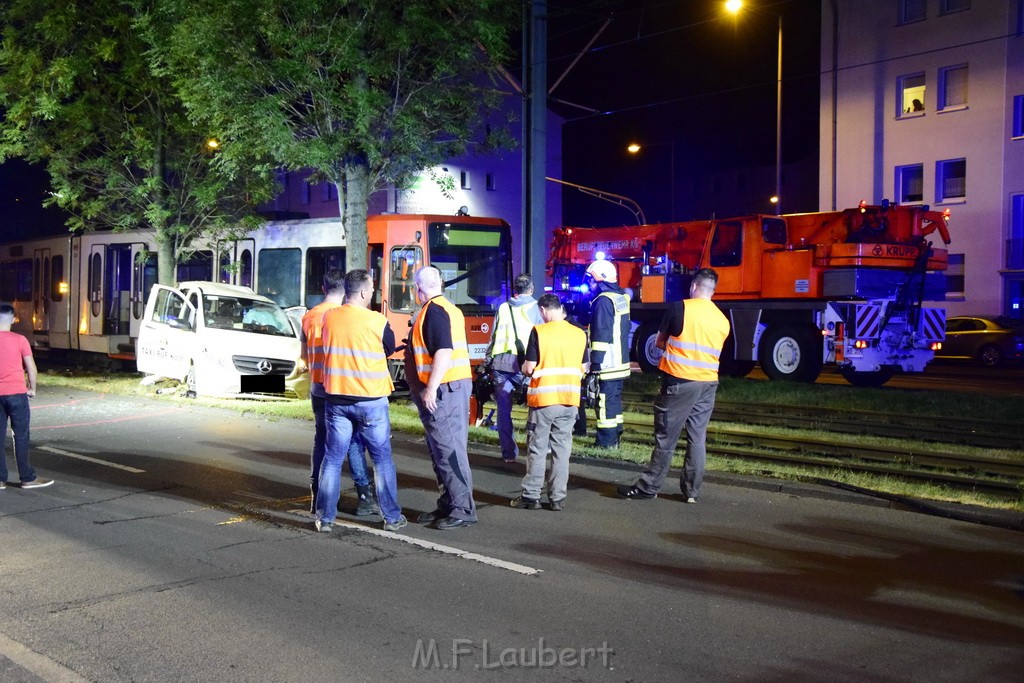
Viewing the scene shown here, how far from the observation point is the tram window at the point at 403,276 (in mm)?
15969

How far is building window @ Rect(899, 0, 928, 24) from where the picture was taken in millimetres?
34281

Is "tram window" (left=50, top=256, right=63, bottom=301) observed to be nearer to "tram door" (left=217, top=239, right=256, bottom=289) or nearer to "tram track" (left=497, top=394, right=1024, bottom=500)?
"tram door" (left=217, top=239, right=256, bottom=289)

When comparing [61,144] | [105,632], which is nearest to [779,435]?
[105,632]

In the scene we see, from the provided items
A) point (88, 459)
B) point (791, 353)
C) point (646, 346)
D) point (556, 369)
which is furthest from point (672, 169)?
point (556, 369)

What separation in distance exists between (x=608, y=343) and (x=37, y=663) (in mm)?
6601

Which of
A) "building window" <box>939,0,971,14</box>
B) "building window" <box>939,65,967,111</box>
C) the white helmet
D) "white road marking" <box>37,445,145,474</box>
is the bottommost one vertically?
"white road marking" <box>37,445,145,474</box>

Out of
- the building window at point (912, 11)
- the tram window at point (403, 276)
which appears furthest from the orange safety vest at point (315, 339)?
the building window at point (912, 11)

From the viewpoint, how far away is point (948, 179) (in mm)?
34312

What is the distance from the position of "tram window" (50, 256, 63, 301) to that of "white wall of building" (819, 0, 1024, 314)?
24.5 metres

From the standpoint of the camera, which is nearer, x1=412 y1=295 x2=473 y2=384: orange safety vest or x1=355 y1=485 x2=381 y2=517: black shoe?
x1=412 y1=295 x2=473 y2=384: orange safety vest

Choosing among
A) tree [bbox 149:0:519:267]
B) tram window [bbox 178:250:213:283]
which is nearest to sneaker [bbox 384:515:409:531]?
tree [bbox 149:0:519:267]

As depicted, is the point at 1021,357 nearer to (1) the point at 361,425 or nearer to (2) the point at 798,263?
(2) the point at 798,263

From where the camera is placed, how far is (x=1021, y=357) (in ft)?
89.4

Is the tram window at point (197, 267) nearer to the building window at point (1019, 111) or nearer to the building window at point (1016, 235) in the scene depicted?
the building window at point (1016, 235)
